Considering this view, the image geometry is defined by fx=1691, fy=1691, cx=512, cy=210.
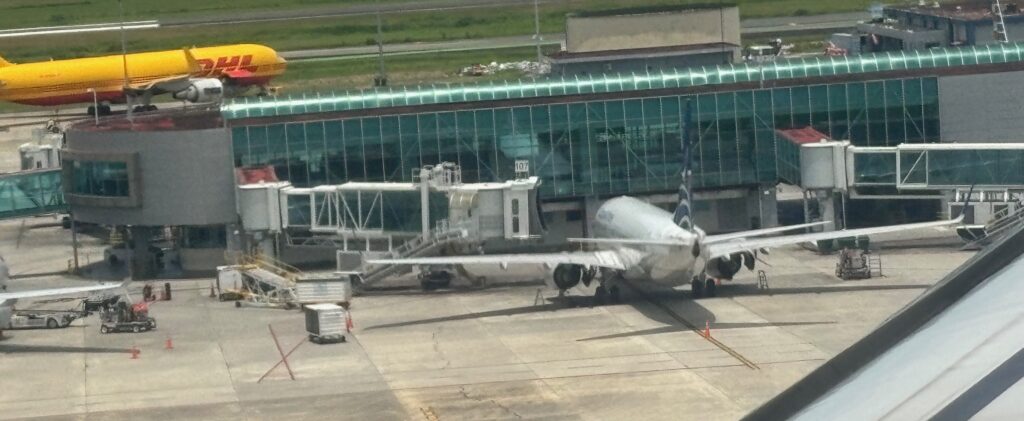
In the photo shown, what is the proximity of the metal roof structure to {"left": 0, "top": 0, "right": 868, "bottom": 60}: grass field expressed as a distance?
255 feet

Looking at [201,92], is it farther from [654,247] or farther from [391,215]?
[654,247]

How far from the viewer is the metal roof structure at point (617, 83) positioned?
243ft

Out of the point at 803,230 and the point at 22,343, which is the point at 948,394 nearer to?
the point at 22,343

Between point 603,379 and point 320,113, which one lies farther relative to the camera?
point 320,113

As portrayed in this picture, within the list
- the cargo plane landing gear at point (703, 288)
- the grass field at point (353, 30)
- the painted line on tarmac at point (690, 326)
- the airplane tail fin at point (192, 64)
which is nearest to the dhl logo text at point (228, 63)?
the airplane tail fin at point (192, 64)

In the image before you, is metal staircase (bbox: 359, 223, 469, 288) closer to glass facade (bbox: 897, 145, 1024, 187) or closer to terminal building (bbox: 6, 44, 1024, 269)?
terminal building (bbox: 6, 44, 1024, 269)

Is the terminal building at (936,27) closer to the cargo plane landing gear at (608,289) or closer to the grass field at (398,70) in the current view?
the grass field at (398,70)

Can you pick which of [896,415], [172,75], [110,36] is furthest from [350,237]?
[110,36]

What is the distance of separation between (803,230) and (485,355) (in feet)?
81.5

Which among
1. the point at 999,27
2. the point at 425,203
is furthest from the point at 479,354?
the point at 999,27

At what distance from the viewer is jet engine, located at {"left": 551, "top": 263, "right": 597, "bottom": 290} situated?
6241 centimetres

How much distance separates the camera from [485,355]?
176ft

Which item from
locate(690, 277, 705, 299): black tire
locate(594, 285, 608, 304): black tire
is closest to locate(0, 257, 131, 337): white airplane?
locate(594, 285, 608, 304): black tire

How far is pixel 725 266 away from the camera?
61.8 metres
